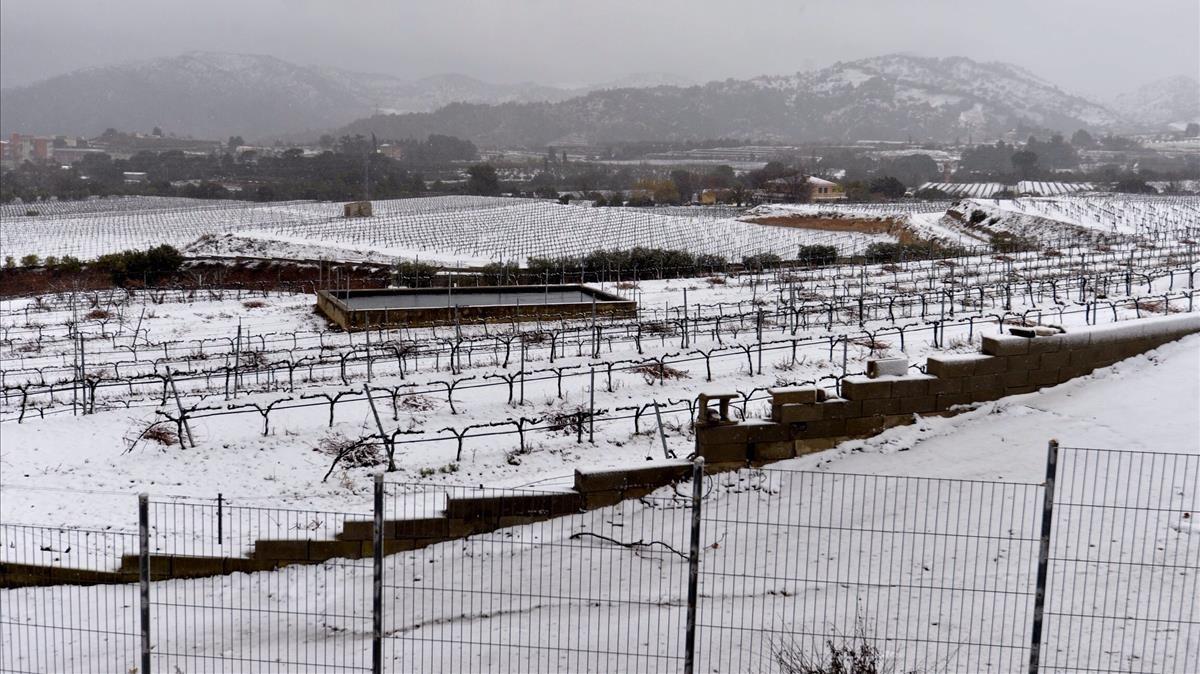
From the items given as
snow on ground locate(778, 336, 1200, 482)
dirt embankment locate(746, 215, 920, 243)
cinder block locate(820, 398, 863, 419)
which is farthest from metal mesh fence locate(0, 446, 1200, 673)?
dirt embankment locate(746, 215, 920, 243)

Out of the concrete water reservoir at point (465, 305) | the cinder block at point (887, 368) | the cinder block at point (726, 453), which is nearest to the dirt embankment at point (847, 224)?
the concrete water reservoir at point (465, 305)

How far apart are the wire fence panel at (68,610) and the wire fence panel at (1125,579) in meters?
7.34

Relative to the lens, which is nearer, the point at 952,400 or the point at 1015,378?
the point at 952,400

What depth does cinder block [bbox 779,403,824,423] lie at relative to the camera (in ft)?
38.4

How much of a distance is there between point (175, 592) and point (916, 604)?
662 centimetres

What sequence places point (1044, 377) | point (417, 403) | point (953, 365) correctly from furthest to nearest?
point (417, 403) < point (1044, 377) < point (953, 365)

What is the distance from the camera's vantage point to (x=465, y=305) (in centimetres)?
2938

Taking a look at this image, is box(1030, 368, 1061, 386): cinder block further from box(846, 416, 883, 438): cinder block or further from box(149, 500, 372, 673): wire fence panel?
box(149, 500, 372, 673): wire fence panel

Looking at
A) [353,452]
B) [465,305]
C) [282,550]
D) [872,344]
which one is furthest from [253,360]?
[872,344]

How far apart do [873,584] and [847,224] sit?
64178mm

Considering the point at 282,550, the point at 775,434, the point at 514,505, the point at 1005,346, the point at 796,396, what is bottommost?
the point at 282,550

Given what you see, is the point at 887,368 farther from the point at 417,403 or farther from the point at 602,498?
the point at 417,403

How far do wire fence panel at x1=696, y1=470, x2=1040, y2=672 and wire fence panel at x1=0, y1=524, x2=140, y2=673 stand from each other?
497 cm

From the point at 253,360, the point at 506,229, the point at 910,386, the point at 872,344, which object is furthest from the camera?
the point at 506,229
